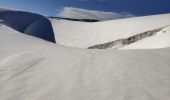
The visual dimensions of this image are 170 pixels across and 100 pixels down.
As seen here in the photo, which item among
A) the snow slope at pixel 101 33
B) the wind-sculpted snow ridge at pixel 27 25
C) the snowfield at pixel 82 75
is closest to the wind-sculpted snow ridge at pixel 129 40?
the snow slope at pixel 101 33

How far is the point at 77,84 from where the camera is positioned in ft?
11.5

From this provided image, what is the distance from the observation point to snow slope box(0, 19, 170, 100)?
3184 mm

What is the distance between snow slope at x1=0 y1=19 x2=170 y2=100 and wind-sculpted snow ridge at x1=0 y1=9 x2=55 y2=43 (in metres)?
11.2

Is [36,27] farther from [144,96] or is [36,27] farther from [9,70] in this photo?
[144,96]

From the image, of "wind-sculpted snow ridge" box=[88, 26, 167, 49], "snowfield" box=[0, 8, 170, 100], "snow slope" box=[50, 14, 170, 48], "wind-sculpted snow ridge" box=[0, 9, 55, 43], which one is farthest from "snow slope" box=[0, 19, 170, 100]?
"wind-sculpted snow ridge" box=[0, 9, 55, 43]

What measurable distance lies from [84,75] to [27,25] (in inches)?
635

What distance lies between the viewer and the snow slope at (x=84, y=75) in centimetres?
318

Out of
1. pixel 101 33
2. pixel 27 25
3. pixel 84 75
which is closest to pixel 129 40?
pixel 101 33

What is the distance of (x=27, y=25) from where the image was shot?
1928 centimetres

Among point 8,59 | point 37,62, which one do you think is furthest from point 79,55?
point 8,59

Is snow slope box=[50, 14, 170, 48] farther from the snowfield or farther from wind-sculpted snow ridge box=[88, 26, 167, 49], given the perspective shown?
the snowfield

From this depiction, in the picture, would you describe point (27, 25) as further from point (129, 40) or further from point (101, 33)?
point (129, 40)

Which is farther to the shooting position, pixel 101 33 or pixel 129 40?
pixel 101 33

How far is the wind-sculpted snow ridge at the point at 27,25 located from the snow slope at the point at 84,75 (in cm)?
1120
